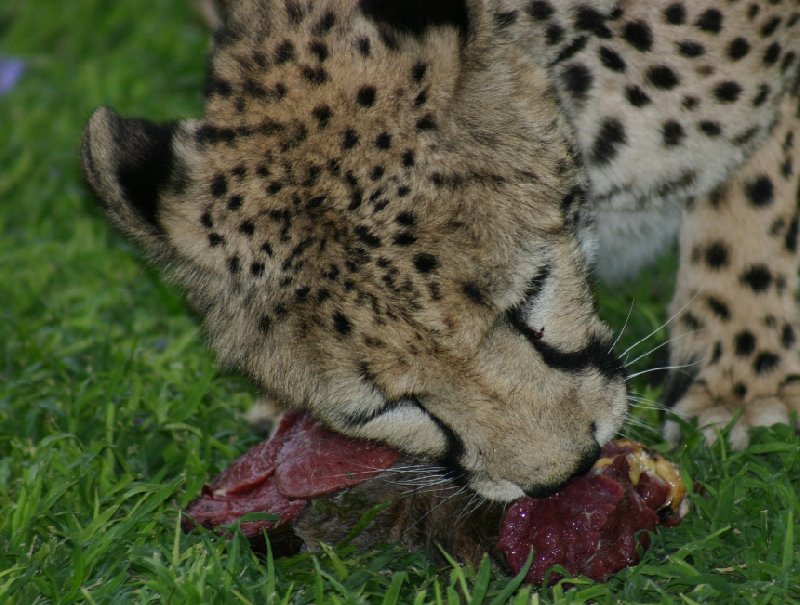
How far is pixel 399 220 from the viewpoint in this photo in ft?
8.43

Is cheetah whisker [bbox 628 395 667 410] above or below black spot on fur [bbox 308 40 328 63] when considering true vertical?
below

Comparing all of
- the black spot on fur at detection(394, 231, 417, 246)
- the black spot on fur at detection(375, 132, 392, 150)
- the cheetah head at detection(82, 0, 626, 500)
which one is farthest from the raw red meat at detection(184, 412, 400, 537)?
the black spot on fur at detection(375, 132, 392, 150)

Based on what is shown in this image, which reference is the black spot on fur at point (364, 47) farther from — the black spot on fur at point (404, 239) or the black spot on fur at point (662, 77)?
the black spot on fur at point (662, 77)

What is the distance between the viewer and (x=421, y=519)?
295cm

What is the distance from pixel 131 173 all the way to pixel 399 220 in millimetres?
613

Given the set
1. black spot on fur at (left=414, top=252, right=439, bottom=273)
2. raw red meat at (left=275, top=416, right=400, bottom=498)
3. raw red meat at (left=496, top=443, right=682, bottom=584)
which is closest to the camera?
black spot on fur at (left=414, top=252, right=439, bottom=273)

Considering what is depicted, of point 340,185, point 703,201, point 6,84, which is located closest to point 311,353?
point 340,185

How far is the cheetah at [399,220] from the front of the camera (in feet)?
8.44

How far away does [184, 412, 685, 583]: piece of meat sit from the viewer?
281 cm

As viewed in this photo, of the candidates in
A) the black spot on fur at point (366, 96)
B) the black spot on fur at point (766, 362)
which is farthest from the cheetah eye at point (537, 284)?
the black spot on fur at point (766, 362)

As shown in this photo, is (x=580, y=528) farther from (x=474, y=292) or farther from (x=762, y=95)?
(x=762, y=95)

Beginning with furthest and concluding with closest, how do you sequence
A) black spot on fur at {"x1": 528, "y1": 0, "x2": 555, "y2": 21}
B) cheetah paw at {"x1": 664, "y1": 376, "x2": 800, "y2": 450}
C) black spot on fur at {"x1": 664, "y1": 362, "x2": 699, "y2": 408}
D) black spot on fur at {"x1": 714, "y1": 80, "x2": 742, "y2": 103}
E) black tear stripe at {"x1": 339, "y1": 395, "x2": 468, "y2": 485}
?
1. black spot on fur at {"x1": 664, "y1": 362, "x2": 699, "y2": 408}
2. cheetah paw at {"x1": 664, "y1": 376, "x2": 800, "y2": 450}
3. black spot on fur at {"x1": 714, "y1": 80, "x2": 742, "y2": 103}
4. black spot on fur at {"x1": 528, "y1": 0, "x2": 555, "y2": 21}
5. black tear stripe at {"x1": 339, "y1": 395, "x2": 468, "y2": 485}

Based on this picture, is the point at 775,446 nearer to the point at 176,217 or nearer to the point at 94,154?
the point at 176,217

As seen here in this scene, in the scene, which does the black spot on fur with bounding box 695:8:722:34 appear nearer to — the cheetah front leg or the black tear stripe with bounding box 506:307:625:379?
the cheetah front leg
